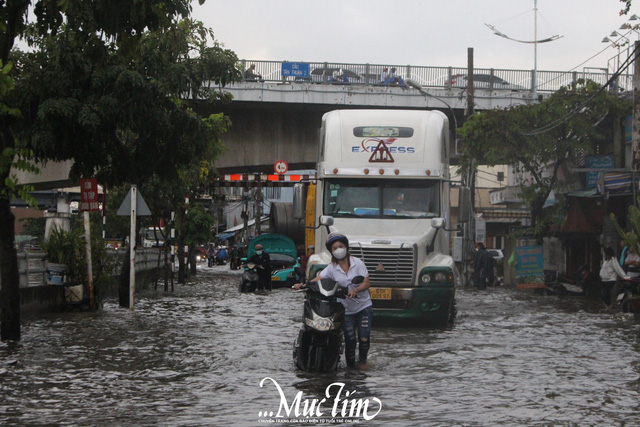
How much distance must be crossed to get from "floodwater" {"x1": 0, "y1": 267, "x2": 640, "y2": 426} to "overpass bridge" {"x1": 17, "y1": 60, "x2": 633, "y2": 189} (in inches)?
607

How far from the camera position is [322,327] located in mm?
11469

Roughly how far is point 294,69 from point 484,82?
7277mm

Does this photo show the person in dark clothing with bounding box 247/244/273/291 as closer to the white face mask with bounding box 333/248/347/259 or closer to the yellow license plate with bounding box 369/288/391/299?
the yellow license plate with bounding box 369/288/391/299

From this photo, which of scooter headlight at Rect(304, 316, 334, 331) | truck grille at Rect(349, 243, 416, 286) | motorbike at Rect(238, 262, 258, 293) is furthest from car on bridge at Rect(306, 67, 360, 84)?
scooter headlight at Rect(304, 316, 334, 331)

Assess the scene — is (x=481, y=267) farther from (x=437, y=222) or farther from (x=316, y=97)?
(x=437, y=222)

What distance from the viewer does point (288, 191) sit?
107875mm

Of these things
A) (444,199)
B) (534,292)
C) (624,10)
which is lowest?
(534,292)

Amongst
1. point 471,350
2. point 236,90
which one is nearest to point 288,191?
point 236,90

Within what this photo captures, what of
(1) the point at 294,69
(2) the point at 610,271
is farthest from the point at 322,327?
(1) the point at 294,69

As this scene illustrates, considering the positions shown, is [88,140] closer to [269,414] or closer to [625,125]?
[269,414]

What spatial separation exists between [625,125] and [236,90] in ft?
41.3

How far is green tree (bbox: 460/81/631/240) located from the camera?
3353 centimetres

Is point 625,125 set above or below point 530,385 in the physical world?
above

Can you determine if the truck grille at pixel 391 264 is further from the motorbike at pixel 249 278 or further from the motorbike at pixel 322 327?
the motorbike at pixel 249 278
